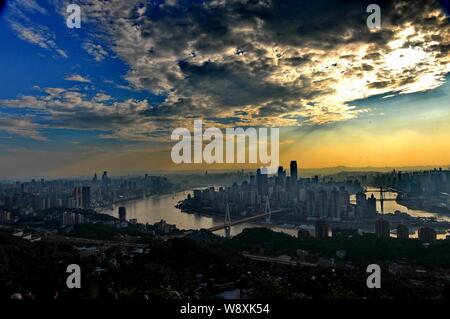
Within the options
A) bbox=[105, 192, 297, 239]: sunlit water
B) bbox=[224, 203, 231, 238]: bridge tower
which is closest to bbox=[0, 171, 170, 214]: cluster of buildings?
bbox=[105, 192, 297, 239]: sunlit water

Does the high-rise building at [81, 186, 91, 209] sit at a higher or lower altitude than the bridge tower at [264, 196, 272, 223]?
higher

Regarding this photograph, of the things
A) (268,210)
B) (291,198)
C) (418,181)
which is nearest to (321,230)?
(268,210)

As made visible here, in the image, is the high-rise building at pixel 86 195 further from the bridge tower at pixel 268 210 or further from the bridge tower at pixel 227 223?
the bridge tower at pixel 268 210

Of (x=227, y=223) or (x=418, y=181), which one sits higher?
(x=418, y=181)

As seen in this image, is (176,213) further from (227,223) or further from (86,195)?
(86,195)

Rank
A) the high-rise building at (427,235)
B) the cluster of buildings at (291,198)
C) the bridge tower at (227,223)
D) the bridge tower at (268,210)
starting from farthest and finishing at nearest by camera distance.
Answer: the bridge tower at (268,210)
the cluster of buildings at (291,198)
the bridge tower at (227,223)
the high-rise building at (427,235)

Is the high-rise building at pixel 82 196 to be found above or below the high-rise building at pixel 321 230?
above

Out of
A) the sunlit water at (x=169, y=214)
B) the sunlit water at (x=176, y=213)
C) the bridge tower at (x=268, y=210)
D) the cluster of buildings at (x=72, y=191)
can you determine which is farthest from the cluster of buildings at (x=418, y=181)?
the cluster of buildings at (x=72, y=191)

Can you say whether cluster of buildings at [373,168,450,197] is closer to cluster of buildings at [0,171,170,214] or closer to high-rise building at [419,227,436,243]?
high-rise building at [419,227,436,243]
